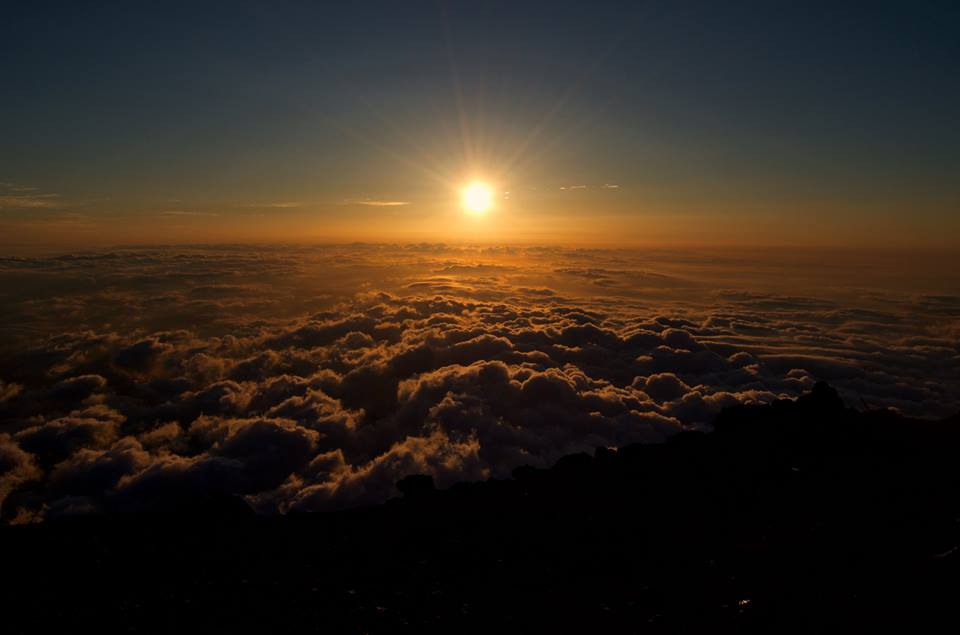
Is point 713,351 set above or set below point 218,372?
above

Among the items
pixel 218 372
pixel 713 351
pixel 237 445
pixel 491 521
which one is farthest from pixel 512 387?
pixel 218 372

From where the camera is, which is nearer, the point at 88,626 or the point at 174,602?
the point at 88,626

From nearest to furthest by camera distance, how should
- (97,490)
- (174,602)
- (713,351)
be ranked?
(174,602) < (97,490) < (713,351)

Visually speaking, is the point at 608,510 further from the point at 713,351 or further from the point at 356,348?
the point at 356,348

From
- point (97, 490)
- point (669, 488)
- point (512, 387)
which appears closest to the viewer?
point (669, 488)

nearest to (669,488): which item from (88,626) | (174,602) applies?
(174,602)

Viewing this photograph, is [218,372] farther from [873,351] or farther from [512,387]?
[873,351]

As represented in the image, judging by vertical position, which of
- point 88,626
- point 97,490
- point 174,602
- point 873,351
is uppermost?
point 88,626
